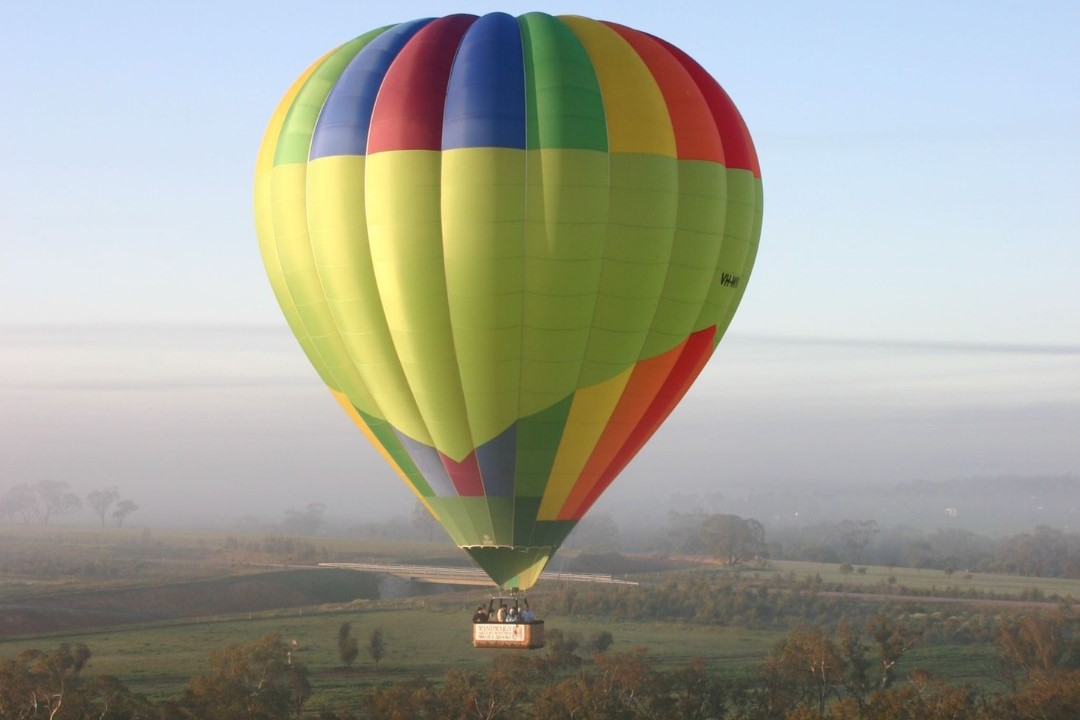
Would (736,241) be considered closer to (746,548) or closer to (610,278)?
(610,278)

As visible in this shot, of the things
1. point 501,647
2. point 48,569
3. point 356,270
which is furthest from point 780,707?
point 48,569

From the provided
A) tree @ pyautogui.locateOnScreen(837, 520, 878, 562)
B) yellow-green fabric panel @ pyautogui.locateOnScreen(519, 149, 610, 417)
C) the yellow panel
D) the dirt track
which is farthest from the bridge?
yellow-green fabric panel @ pyautogui.locateOnScreen(519, 149, 610, 417)

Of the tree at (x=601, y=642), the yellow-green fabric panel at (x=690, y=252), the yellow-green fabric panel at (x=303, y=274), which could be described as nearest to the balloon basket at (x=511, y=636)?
the yellow-green fabric panel at (x=303, y=274)

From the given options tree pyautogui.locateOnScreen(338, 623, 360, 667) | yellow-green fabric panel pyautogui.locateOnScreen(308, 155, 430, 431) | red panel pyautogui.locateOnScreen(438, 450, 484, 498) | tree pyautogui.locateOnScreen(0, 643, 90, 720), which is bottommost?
tree pyautogui.locateOnScreen(0, 643, 90, 720)

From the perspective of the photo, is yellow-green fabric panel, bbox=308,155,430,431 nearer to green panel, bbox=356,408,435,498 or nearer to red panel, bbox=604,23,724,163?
green panel, bbox=356,408,435,498

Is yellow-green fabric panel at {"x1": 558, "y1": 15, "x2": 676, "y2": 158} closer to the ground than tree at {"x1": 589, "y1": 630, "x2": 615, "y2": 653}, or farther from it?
farther from it

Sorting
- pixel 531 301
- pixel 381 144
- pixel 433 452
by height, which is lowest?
pixel 433 452

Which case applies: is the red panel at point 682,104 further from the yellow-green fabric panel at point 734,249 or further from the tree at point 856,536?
the tree at point 856,536
